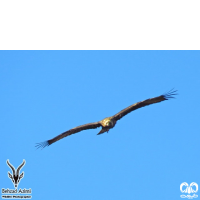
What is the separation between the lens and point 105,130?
21.3m

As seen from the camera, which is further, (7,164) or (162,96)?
(7,164)

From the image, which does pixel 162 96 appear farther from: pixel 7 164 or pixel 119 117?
pixel 7 164

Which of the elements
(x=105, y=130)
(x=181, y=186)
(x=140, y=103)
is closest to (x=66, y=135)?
(x=105, y=130)

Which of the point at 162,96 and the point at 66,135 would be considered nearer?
the point at 162,96
